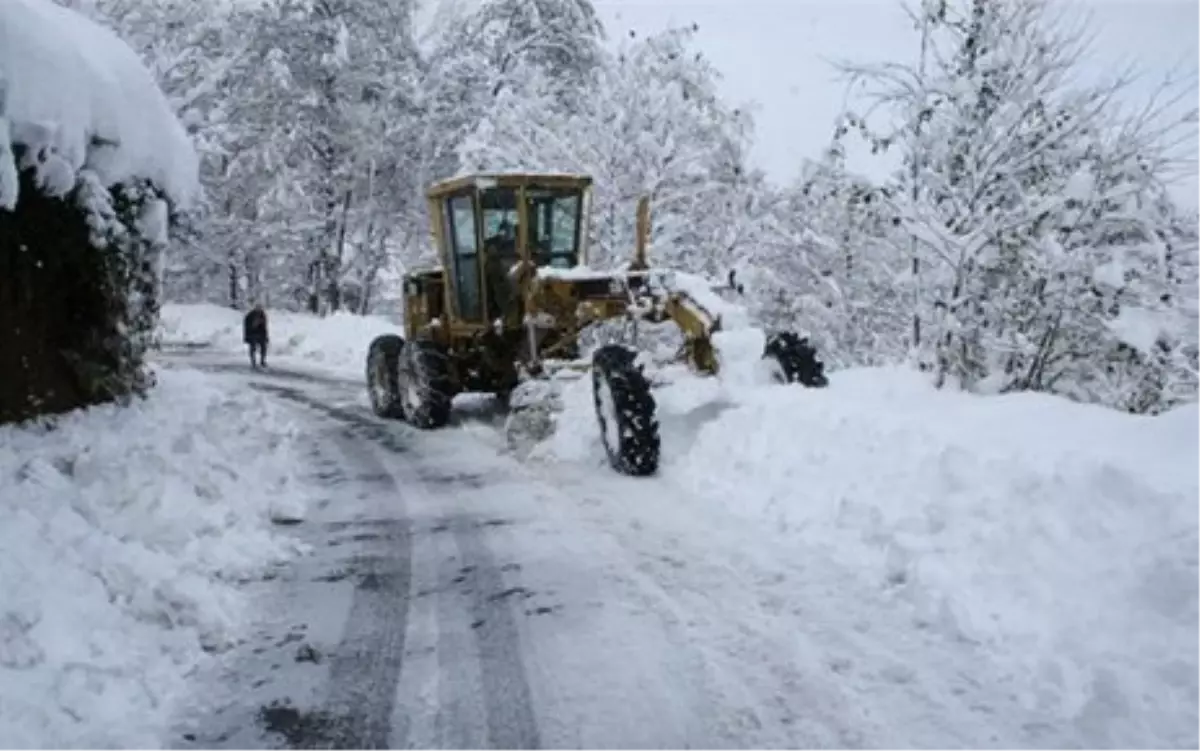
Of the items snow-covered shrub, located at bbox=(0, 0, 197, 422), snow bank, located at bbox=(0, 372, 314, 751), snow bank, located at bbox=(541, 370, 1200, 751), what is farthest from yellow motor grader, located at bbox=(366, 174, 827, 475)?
snow-covered shrub, located at bbox=(0, 0, 197, 422)

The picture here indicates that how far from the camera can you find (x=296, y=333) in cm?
2436

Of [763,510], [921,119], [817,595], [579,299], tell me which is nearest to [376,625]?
[817,595]

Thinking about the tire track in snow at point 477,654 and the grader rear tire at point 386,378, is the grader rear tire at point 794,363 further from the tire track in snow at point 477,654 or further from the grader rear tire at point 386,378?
the grader rear tire at point 386,378

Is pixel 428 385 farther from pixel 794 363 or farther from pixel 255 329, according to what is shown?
pixel 255 329

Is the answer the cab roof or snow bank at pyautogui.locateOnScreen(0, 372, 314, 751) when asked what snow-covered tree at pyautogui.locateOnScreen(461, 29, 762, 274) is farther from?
snow bank at pyautogui.locateOnScreen(0, 372, 314, 751)

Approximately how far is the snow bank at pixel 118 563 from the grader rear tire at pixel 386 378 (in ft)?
13.9

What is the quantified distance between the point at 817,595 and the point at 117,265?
22.1 ft

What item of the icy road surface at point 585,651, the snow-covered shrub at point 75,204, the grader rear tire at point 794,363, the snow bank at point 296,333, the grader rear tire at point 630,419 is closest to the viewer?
the icy road surface at point 585,651

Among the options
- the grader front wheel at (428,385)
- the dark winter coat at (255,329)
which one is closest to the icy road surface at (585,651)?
the grader front wheel at (428,385)

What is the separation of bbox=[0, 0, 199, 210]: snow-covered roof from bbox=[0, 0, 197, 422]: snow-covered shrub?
0.04 feet

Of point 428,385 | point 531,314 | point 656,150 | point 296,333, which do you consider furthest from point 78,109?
point 296,333

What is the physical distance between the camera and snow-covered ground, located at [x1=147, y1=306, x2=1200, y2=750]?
3.59 metres

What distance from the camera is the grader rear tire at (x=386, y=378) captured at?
1232 centimetres

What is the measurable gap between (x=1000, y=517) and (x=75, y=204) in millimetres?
7056
